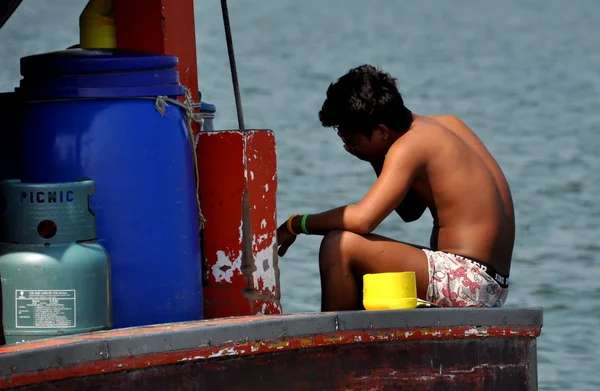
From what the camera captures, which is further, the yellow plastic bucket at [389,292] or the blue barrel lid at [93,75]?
the yellow plastic bucket at [389,292]

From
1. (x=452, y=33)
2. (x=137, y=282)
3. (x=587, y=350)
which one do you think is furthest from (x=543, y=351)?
(x=452, y=33)

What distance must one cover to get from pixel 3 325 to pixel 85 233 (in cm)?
34

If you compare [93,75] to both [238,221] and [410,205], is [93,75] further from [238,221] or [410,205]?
[410,205]

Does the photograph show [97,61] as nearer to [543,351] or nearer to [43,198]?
[43,198]

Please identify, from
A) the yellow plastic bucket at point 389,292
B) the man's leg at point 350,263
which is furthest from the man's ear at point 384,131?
the yellow plastic bucket at point 389,292

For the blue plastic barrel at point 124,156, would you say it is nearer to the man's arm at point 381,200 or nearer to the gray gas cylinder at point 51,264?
the gray gas cylinder at point 51,264

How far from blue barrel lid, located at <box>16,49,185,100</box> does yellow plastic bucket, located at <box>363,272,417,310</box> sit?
2.77ft

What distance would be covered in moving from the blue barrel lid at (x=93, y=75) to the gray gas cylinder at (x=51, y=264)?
282mm

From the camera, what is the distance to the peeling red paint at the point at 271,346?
11.3 feet

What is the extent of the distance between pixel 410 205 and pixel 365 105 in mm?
514

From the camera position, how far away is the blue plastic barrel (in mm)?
3920

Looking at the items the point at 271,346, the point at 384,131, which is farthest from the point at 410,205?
the point at 271,346

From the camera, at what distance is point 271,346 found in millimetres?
3795

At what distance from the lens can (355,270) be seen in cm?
436
